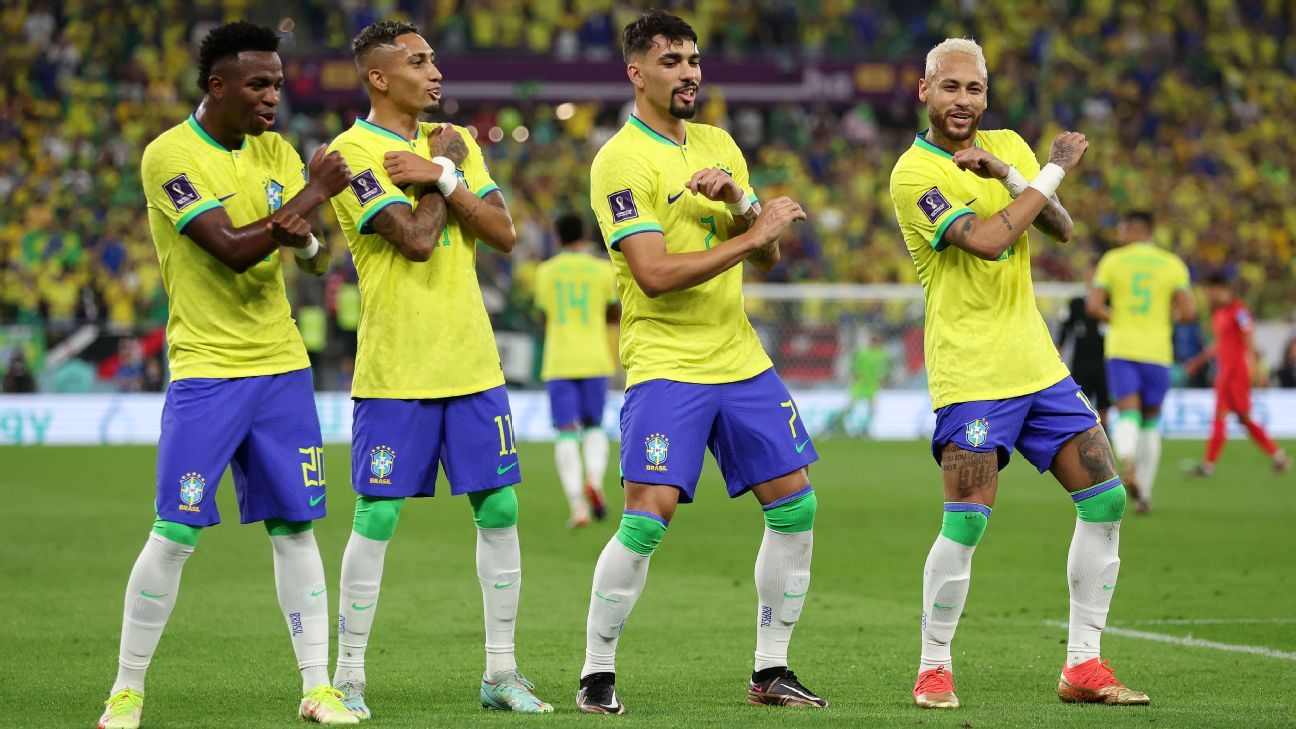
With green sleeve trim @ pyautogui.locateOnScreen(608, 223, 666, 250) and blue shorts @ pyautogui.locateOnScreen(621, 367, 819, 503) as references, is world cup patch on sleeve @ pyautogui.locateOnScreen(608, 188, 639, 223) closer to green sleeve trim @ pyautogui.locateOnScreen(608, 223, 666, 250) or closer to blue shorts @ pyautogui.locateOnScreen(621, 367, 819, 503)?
green sleeve trim @ pyautogui.locateOnScreen(608, 223, 666, 250)

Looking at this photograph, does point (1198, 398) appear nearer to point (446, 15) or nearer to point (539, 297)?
point (539, 297)

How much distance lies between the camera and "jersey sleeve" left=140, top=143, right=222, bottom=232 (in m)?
5.39

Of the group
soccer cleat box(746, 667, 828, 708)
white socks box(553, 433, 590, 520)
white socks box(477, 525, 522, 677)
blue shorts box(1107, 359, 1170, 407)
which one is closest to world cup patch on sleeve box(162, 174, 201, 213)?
A: white socks box(477, 525, 522, 677)

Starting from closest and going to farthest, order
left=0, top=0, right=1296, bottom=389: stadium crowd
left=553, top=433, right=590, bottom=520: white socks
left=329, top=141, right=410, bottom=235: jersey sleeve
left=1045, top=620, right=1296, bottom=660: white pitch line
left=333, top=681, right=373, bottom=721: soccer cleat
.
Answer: left=333, top=681, right=373, bottom=721: soccer cleat < left=329, top=141, right=410, bottom=235: jersey sleeve < left=1045, top=620, right=1296, bottom=660: white pitch line < left=553, top=433, right=590, bottom=520: white socks < left=0, top=0, right=1296, bottom=389: stadium crowd

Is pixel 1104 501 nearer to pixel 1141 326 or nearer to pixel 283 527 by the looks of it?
pixel 283 527

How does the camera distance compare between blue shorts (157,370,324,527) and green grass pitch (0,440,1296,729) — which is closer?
blue shorts (157,370,324,527)

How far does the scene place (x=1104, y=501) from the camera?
19.4ft

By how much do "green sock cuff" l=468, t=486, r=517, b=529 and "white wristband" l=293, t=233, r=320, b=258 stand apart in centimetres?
102

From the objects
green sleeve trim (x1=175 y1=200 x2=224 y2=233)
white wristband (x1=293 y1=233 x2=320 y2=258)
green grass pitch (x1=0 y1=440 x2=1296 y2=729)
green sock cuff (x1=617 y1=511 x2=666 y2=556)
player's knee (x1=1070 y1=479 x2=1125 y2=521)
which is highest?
green sleeve trim (x1=175 y1=200 x2=224 y2=233)

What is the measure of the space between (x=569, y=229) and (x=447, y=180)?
24.8 ft

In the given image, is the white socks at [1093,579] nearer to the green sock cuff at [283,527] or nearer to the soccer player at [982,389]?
the soccer player at [982,389]

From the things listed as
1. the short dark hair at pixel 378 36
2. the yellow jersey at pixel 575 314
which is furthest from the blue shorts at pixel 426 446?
the yellow jersey at pixel 575 314

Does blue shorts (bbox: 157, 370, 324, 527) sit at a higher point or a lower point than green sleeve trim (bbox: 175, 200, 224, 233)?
lower

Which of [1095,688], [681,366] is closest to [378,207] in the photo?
[681,366]
